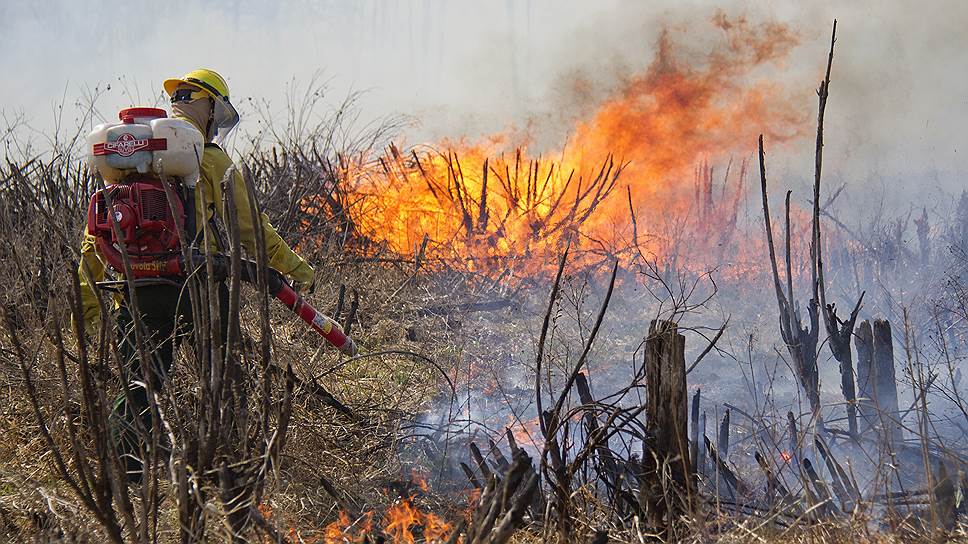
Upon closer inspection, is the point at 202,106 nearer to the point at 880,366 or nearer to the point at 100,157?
the point at 100,157

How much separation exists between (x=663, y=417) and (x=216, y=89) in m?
2.77

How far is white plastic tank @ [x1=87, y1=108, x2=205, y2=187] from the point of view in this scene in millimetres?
3545

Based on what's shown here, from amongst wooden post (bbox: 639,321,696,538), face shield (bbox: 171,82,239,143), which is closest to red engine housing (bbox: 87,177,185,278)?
face shield (bbox: 171,82,239,143)

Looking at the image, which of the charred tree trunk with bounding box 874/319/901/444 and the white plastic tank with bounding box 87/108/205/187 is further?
the charred tree trunk with bounding box 874/319/901/444

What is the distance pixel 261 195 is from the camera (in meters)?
8.88

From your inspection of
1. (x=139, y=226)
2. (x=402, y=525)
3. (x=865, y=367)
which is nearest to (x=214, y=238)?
(x=139, y=226)

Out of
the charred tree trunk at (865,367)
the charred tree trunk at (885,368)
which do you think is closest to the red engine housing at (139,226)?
the charred tree trunk at (865,367)

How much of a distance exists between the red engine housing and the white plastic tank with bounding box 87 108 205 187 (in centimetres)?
9

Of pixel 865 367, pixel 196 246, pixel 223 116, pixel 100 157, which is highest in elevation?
pixel 223 116

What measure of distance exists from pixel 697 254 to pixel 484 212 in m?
5.87

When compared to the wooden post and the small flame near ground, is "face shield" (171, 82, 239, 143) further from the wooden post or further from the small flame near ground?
the wooden post

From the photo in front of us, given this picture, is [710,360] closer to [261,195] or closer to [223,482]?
[261,195]

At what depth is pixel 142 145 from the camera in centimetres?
354

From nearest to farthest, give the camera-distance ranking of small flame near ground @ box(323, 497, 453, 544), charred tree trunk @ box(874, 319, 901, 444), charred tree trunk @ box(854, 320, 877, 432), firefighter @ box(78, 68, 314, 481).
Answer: small flame near ground @ box(323, 497, 453, 544) < firefighter @ box(78, 68, 314, 481) < charred tree trunk @ box(854, 320, 877, 432) < charred tree trunk @ box(874, 319, 901, 444)
